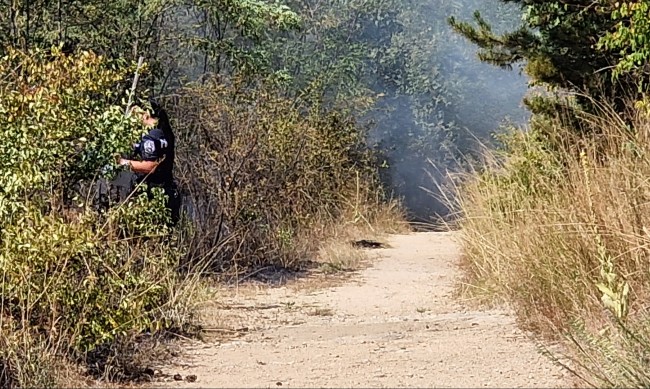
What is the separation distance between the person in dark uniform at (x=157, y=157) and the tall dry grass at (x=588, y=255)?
8.21 ft

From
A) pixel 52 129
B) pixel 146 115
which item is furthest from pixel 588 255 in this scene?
pixel 146 115

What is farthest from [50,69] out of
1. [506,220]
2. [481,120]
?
[481,120]

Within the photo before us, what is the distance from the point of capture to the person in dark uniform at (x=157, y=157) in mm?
6844

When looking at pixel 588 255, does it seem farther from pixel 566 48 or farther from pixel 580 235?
pixel 566 48

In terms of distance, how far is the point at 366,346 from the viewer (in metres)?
5.09

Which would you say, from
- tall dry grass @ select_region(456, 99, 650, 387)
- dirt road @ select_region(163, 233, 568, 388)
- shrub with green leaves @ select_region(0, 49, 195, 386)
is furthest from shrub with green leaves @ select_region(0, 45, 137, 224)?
tall dry grass @ select_region(456, 99, 650, 387)

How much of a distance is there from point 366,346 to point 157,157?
270 cm

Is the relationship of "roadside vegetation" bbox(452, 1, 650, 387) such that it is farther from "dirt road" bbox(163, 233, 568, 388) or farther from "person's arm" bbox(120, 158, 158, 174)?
"person's arm" bbox(120, 158, 158, 174)

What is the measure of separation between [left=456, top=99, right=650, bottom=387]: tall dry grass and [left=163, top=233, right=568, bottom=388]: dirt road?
0.69 feet

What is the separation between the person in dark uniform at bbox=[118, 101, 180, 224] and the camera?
6844 mm

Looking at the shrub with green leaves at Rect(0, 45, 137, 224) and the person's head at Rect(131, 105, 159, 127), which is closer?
the shrub with green leaves at Rect(0, 45, 137, 224)

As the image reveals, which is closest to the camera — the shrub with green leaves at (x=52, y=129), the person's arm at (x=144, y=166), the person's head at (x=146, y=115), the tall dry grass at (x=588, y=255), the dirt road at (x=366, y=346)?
the tall dry grass at (x=588, y=255)

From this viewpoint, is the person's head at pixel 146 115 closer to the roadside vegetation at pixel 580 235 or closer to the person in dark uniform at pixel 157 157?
the person in dark uniform at pixel 157 157

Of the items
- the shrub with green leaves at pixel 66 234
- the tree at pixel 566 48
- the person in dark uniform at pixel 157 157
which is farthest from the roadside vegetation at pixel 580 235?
the person in dark uniform at pixel 157 157
